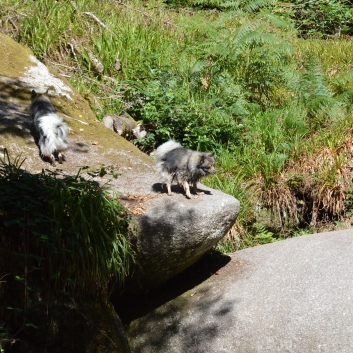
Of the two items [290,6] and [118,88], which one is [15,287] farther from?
[290,6]

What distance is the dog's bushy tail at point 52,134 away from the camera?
6.88 metres

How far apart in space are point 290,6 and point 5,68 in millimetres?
9492

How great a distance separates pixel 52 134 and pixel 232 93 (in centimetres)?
424

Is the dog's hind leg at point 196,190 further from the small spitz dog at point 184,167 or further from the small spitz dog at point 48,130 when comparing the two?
the small spitz dog at point 48,130

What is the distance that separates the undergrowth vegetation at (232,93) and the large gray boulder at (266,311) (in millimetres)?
1695

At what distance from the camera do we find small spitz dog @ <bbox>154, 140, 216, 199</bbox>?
20.3 feet

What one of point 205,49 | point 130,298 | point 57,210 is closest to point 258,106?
point 205,49

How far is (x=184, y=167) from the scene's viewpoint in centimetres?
620

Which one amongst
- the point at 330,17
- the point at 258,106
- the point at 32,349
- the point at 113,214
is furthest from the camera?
the point at 330,17

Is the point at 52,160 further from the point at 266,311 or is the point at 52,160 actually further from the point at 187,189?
the point at 266,311

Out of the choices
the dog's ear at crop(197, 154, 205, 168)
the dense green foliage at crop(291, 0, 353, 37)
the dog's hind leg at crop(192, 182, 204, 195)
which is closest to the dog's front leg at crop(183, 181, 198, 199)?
the dog's hind leg at crop(192, 182, 204, 195)

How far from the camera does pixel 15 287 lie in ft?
15.9

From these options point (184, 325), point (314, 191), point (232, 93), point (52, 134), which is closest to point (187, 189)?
point (184, 325)

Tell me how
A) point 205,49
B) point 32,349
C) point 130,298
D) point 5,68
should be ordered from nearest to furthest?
point 32,349, point 130,298, point 5,68, point 205,49
